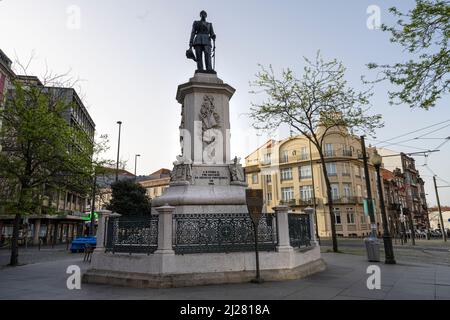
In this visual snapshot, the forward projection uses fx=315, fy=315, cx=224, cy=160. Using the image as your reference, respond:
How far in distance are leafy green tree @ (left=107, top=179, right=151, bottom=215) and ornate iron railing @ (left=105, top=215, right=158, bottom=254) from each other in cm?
2478

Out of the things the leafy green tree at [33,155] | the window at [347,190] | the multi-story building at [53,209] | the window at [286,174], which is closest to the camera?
the leafy green tree at [33,155]

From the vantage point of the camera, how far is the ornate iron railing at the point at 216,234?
8502 mm

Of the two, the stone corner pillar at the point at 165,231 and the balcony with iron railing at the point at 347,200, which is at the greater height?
the balcony with iron railing at the point at 347,200

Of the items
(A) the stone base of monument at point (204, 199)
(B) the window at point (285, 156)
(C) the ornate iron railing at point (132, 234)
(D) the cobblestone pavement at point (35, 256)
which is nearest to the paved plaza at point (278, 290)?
(C) the ornate iron railing at point (132, 234)

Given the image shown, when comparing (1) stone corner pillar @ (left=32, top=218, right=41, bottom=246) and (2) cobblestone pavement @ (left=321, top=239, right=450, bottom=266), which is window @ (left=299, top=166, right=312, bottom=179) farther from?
(1) stone corner pillar @ (left=32, top=218, right=41, bottom=246)

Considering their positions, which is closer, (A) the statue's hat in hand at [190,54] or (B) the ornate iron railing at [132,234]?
(B) the ornate iron railing at [132,234]

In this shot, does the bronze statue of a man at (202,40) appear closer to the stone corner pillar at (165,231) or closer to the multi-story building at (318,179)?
the stone corner pillar at (165,231)

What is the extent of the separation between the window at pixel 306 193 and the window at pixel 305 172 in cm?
191

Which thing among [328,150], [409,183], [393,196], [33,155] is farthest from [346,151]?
[33,155]

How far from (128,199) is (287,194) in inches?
1240

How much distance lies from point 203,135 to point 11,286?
7.48 meters

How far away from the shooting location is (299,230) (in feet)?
34.7

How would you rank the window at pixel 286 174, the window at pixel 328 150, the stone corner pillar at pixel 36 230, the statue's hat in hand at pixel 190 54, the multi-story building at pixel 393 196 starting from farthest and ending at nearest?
the multi-story building at pixel 393 196 < the window at pixel 286 174 < the window at pixel 328 150 < the stone corner pillar at pixel 36 230 < the statue's hat in hand at pixel 190 54
